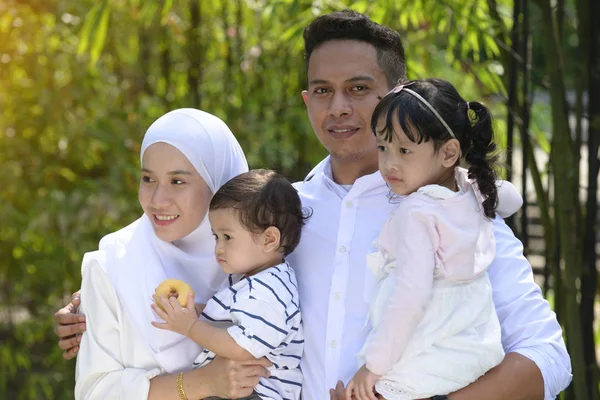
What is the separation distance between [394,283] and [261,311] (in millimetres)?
316

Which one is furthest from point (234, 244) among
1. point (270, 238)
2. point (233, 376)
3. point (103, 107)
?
point (103, 107)

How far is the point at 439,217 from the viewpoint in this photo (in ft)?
6.23

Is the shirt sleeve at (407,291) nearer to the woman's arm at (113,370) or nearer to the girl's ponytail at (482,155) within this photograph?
the girl's ponytail at (482,155)

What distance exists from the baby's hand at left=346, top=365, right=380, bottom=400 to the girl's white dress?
0.06 ft

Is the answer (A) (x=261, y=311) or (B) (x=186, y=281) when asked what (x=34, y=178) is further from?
(A) (x=261, y=311)

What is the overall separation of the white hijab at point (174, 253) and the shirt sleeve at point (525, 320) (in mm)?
726

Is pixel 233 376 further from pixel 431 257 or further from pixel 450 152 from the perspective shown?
pixel 450 152

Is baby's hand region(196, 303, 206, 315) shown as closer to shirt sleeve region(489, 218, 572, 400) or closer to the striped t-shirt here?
the striped t-shirt

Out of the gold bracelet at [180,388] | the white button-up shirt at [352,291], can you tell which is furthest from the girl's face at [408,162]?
the gold bracelet at [180,388]

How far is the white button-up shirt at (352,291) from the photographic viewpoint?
2.08 meters

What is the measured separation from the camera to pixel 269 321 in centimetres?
204

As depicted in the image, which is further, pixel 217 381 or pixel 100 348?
pixel 100 348

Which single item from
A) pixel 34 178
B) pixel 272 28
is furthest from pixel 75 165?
pixel 272 28

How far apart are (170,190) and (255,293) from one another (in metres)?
0.37
